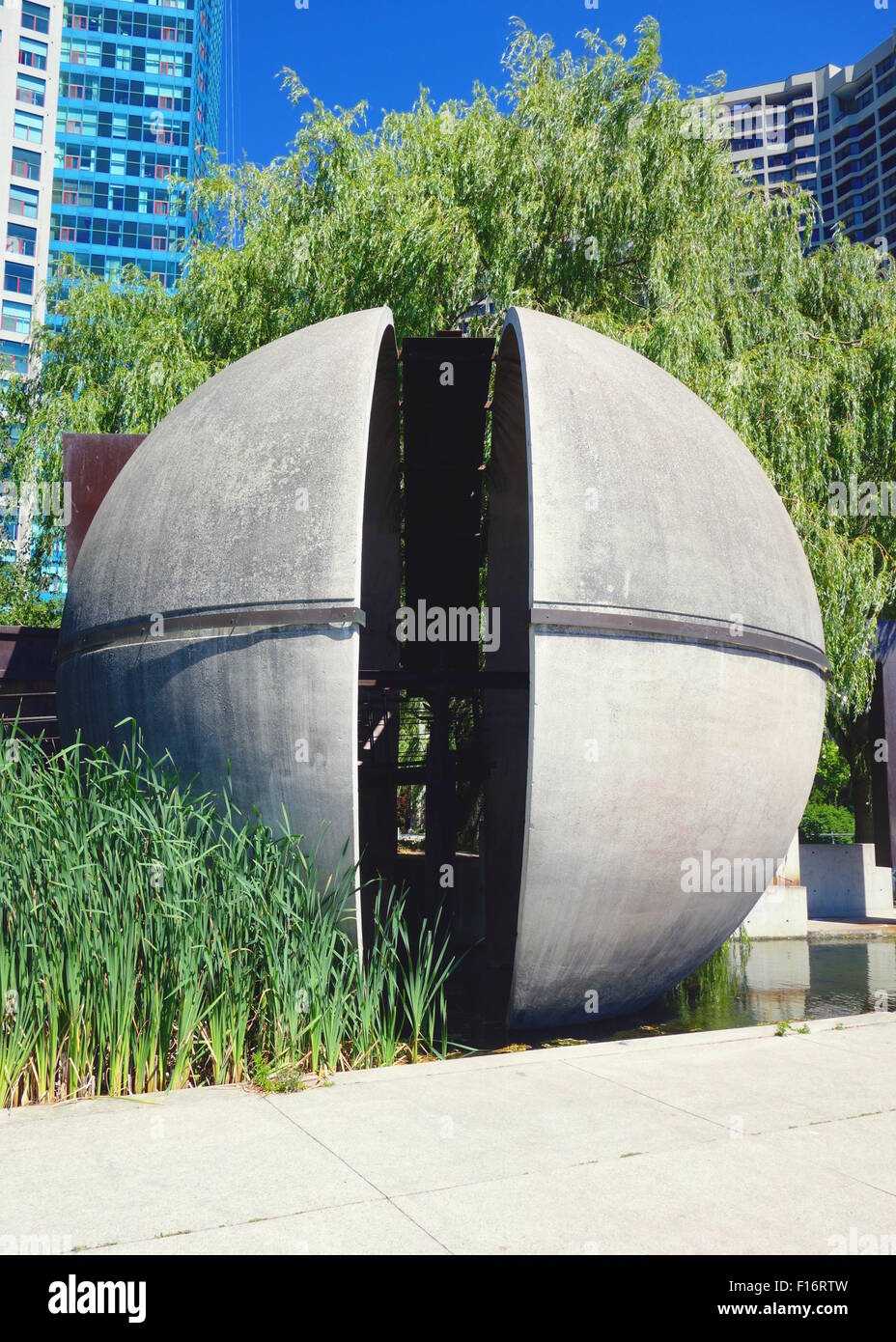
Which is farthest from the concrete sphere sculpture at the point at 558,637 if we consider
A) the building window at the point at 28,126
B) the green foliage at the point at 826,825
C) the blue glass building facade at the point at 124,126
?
the building window at the point at 28,126

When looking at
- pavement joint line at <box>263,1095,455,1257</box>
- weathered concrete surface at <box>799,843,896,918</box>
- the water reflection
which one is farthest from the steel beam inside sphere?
pavement joint line at <box>263,1095,455,1257</box>

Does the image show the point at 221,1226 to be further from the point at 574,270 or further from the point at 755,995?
the point at 574,270

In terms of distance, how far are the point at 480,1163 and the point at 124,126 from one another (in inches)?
3658

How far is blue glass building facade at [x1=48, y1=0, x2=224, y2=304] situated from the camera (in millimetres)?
78250

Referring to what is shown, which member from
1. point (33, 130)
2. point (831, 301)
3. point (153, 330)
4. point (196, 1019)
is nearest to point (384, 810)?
point (196, 1019)

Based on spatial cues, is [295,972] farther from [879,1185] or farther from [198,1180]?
[879,1185]

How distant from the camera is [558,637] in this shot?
16.5 feet

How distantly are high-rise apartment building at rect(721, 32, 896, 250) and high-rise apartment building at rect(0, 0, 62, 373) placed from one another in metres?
60.3

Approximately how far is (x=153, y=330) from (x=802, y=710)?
11.5 meters

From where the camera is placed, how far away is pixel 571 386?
5.64m

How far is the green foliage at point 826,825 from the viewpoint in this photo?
22136mm

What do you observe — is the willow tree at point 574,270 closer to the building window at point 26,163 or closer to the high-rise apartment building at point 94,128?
the high-rise apartment building at point 94,128

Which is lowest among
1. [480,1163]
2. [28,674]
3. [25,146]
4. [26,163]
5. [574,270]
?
[480,1163]

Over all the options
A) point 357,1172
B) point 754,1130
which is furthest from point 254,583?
point 754,1130
